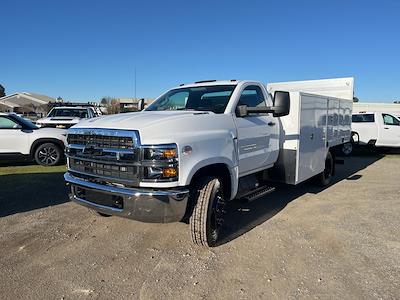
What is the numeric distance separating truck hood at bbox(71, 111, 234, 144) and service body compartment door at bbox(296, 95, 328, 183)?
2.08m

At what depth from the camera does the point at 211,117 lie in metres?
4.51

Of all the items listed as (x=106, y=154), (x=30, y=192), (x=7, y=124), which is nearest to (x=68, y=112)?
(x=7, y=124)

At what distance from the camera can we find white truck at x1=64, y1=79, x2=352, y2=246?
386 centimetres

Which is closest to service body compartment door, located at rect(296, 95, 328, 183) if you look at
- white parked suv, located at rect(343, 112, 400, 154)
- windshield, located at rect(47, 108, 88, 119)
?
white parked suv, located at rect(343, 112, 400, 154)

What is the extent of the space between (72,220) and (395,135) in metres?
13.4

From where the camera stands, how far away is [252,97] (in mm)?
5617

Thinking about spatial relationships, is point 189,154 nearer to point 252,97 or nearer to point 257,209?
point 252,97

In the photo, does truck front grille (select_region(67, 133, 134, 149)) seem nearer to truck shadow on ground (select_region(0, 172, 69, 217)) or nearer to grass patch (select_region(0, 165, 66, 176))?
truck shadow on ground (select_region(0, 172, 69, 217))

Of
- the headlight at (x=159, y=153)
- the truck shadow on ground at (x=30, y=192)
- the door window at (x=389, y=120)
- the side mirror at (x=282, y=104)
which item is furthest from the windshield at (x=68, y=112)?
the headlight at (x=159, y=153)

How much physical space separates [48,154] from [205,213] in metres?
7.77

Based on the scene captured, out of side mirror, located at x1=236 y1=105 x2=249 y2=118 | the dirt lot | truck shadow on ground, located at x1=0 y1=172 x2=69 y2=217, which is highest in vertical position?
side mirror, located at x1=236 y1=105 x2=249 y2=118

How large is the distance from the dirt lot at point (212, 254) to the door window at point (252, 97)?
5.87ft

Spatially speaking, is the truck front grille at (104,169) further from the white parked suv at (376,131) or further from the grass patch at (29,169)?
the white parked suv at (376,131)

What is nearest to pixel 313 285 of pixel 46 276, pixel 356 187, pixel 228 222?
pixel 228 222
